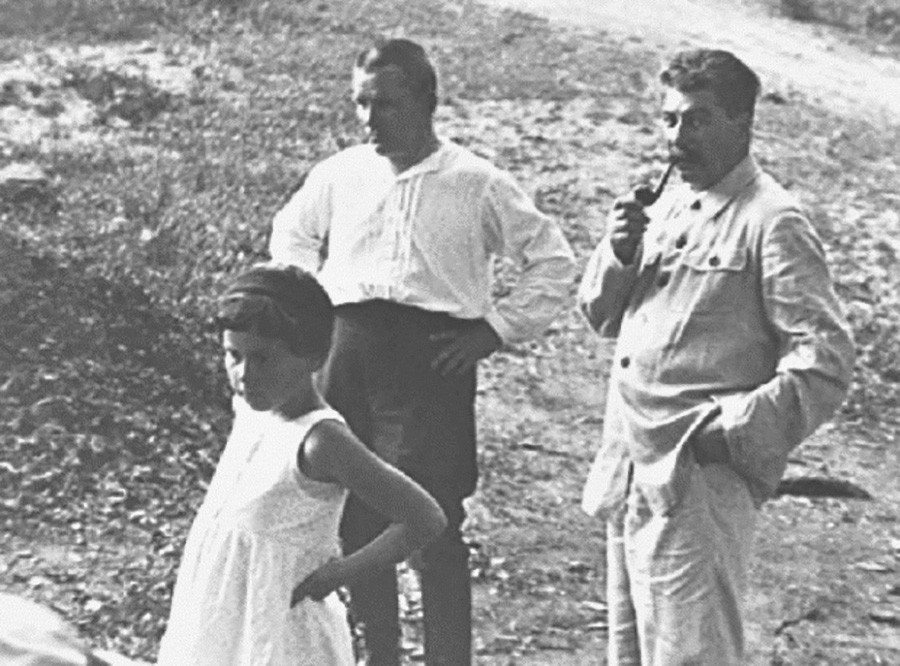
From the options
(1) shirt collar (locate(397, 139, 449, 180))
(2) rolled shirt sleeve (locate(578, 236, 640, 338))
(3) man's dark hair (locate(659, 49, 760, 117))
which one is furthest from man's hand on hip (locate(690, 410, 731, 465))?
(1) shirt collar (locate(397, 139, 449, 180))

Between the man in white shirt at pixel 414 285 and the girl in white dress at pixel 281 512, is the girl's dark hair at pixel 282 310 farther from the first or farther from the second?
the man in white shirt at pixel 414 285

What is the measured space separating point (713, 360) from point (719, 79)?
592 millimetres

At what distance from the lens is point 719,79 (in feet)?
15.5

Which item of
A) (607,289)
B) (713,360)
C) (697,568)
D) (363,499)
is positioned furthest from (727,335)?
(363,499)

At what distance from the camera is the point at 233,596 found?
4.28m

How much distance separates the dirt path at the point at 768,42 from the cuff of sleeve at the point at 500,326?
1023cm

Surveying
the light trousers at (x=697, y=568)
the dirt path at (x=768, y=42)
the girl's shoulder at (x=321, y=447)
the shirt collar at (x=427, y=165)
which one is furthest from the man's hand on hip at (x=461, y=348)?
the dirt path at (x=768, y=42)

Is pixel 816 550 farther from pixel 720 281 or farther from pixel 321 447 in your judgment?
pixel 321 447

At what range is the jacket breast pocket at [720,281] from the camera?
4688 millimetres

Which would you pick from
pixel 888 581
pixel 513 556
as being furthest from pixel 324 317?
pixel 888 581

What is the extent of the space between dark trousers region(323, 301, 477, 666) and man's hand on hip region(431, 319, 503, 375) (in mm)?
19

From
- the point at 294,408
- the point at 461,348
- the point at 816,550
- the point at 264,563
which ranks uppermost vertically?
the point at 294,408

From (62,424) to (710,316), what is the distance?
4.21 metres

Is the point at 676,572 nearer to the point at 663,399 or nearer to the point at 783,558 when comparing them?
the point at 663,399
